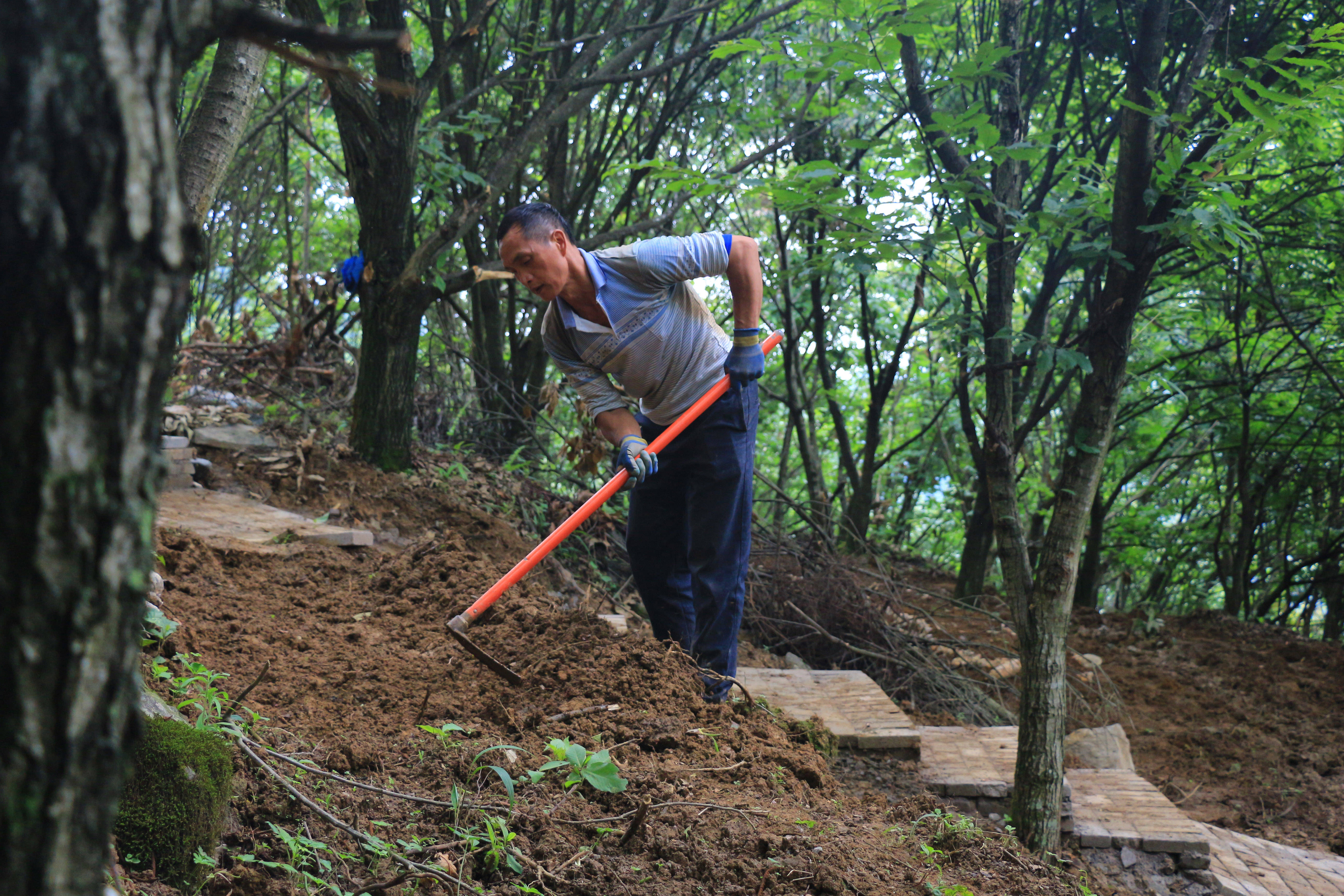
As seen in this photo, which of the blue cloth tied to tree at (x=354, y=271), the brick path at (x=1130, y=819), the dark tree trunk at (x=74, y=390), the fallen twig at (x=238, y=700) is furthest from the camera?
the blue cloth tied to tree at (x=354, y=271)

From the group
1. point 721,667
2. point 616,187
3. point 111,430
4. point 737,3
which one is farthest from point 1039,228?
point 616,187

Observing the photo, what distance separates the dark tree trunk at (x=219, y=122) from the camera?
8.57ft

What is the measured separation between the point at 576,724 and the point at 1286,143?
574 centimetres

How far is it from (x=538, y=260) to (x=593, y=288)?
0.27 metres

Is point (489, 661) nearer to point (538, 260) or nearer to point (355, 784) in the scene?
point (355, 784)

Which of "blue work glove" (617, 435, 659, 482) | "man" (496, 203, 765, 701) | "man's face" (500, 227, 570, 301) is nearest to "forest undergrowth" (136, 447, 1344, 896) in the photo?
"man" (496, 203, 765, 701)

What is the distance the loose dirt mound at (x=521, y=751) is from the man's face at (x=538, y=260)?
1.24 metres

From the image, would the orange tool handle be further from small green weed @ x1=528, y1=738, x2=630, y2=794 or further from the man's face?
small green weed @ x1=528, y1=738, x2=630, y2=794

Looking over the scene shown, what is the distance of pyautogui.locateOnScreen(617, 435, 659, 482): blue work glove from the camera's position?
3414 millimetres

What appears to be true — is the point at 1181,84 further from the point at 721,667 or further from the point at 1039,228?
the point at 721,667

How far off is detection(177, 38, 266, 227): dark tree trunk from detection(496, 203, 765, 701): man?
35.7 inches

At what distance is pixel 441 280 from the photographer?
17.6 ft

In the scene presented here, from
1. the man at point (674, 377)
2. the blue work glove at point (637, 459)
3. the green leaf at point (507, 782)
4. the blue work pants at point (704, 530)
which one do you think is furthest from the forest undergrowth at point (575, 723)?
the blue work glove at point (637, 459)

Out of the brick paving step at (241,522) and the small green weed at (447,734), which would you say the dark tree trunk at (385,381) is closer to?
the brick paving step at (241,522)
